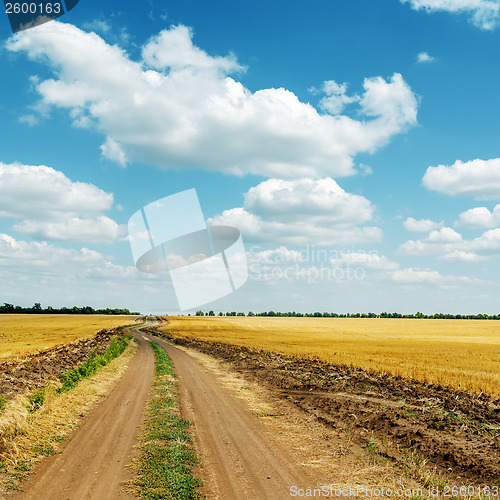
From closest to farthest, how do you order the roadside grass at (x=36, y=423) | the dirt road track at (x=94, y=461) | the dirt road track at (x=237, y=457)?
the dirt road track at (x=94, y=461) < the dirt road track at (x=237, y=457) < the roadside grass at (x=36, y=423)

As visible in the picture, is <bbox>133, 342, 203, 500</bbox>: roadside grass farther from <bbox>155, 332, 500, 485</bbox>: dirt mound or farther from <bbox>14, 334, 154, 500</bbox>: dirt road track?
<bbox>155, 332, 500, 485</bbox>: dirt mound

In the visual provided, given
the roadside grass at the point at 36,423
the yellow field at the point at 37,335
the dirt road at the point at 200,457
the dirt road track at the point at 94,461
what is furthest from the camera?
the yellow field at the point at 37,335

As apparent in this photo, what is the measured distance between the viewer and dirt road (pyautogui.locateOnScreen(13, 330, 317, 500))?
20.6 feet

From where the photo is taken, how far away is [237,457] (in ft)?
25.8

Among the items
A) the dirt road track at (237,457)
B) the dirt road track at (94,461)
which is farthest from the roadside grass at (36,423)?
the dirt road track at (237,457)

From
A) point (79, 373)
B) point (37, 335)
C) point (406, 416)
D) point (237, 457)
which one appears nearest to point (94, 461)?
point (237, 457)

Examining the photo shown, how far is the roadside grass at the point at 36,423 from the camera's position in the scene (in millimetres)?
7156

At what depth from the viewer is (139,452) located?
792cm

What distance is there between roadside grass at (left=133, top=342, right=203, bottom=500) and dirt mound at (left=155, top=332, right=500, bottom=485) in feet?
14.2

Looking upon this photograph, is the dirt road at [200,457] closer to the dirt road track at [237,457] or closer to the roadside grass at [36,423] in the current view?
the dirt road track at [237,457]

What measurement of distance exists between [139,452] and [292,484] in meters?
3.29

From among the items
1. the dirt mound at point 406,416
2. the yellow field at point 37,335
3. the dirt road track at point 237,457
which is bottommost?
the yellow field at point 37,335

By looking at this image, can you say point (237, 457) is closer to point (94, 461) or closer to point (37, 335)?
point (94, 461)

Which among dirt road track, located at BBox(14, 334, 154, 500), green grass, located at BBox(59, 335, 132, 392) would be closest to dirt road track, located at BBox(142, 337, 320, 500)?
dirt road track, located at BBox(14, 334, 154, 500)
